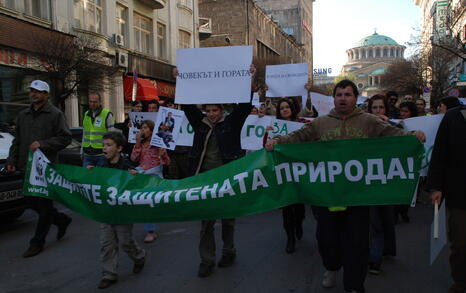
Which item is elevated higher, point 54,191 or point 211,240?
point 54,191

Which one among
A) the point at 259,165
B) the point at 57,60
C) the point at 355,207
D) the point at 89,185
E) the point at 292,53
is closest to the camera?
the point at 355,207

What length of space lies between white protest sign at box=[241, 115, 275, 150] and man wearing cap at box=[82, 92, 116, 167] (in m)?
2.35

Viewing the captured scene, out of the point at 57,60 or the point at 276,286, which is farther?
the point at 57,60

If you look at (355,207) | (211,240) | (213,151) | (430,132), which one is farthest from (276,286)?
(430,132)

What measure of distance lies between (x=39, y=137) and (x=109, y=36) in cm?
1726

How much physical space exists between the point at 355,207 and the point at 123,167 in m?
2.25

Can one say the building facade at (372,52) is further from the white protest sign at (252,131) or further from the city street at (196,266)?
the city street at (196,266)

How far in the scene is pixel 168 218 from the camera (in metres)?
3.99

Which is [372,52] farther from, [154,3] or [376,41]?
[154,3]

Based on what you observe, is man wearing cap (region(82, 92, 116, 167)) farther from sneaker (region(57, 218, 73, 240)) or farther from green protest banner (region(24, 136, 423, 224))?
green protest banner (region(24, 136, 423, 224))

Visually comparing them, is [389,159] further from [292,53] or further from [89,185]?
[292,53]

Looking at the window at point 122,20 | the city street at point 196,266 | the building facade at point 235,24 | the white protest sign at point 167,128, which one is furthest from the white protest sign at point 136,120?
the building facade at point 235,24

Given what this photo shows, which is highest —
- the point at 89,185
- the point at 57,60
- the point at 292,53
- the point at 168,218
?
the point at 292,53

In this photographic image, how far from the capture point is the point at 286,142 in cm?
383
